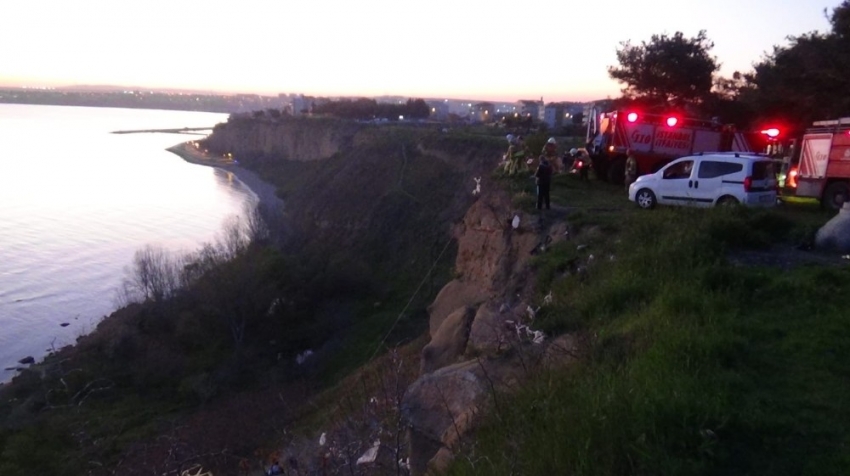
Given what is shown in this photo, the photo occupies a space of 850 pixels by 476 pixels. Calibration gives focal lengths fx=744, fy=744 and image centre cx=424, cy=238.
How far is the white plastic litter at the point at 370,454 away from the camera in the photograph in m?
7.18

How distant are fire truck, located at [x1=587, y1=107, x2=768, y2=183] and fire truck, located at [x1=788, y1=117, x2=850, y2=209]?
12.7 feet

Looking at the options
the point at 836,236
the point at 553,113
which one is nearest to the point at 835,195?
the point at 836,236

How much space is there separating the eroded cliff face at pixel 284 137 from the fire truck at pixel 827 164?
62.9 m

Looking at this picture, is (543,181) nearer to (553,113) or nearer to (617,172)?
(617,172)

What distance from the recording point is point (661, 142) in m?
20.9

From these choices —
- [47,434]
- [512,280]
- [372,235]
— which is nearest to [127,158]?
[372,235]

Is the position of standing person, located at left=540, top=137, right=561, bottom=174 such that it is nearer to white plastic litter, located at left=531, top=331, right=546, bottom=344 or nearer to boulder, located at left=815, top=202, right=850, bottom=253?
boulder, located at left=815, top=202, right=850, bottom=253

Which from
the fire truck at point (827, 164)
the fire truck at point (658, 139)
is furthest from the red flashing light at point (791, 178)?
the fire truck at point (827, 164)

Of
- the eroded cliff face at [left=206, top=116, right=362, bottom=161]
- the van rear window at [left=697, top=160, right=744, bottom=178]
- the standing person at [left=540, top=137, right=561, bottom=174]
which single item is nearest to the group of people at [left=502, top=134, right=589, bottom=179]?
the standing person at [left=540, top=137, right=561, bottom=174]

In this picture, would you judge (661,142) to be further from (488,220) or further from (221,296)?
(221,296)

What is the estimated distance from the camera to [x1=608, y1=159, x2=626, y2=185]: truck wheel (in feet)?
69.7

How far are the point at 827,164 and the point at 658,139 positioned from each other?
5.35 meters

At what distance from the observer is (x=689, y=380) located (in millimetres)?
5582

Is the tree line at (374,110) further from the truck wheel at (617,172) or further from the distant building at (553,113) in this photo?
A: the truck wheel at (617,172)
